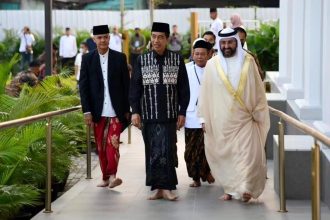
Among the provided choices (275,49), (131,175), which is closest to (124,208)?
(131,175)

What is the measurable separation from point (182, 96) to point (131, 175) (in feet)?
7.87

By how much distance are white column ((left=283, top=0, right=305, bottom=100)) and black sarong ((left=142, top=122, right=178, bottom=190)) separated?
498 cm

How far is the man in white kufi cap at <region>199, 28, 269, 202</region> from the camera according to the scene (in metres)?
9.62

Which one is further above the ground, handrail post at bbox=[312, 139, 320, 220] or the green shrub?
the green shrub

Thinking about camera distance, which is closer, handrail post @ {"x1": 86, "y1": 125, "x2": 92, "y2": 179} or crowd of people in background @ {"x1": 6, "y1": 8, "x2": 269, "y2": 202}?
crowd of people in background @ {"x1": 6, "y1": 8, "x2": 269, "y2": 202}

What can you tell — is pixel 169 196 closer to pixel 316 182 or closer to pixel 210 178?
pixel 210 178

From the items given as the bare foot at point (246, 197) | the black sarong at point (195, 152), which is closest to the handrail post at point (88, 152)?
the black sarong at point (195, 152)

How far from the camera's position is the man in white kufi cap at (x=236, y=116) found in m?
9.62

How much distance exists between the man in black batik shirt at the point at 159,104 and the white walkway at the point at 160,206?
1.30 ft

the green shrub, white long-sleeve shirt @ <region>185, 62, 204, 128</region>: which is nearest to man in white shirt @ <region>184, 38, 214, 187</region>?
white long-sleeve shirt @ <region>185, 62, 204, 128</region>

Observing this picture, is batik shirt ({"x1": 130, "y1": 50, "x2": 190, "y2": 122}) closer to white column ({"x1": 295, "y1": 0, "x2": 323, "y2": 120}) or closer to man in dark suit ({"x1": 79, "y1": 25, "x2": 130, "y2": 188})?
man in dark suit ({"x1": 79, "y1": 25, "x2": 130, "y2": 188})

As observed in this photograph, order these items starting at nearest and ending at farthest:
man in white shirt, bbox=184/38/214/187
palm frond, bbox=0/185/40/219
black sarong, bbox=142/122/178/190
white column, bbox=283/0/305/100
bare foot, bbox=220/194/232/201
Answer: palm frond, bbox=0/185/40/219 → black sarong, bbox=142/122/178/190 → bare foot, bbox=220/194/232/201 → man in white shirt, bbox=184/38/214/187 → white column, bbox=283/0/305/100

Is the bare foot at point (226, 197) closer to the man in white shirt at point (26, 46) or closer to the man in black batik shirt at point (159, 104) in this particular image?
the man in black batik shirt at point (159, 104)

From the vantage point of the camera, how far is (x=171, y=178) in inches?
383
